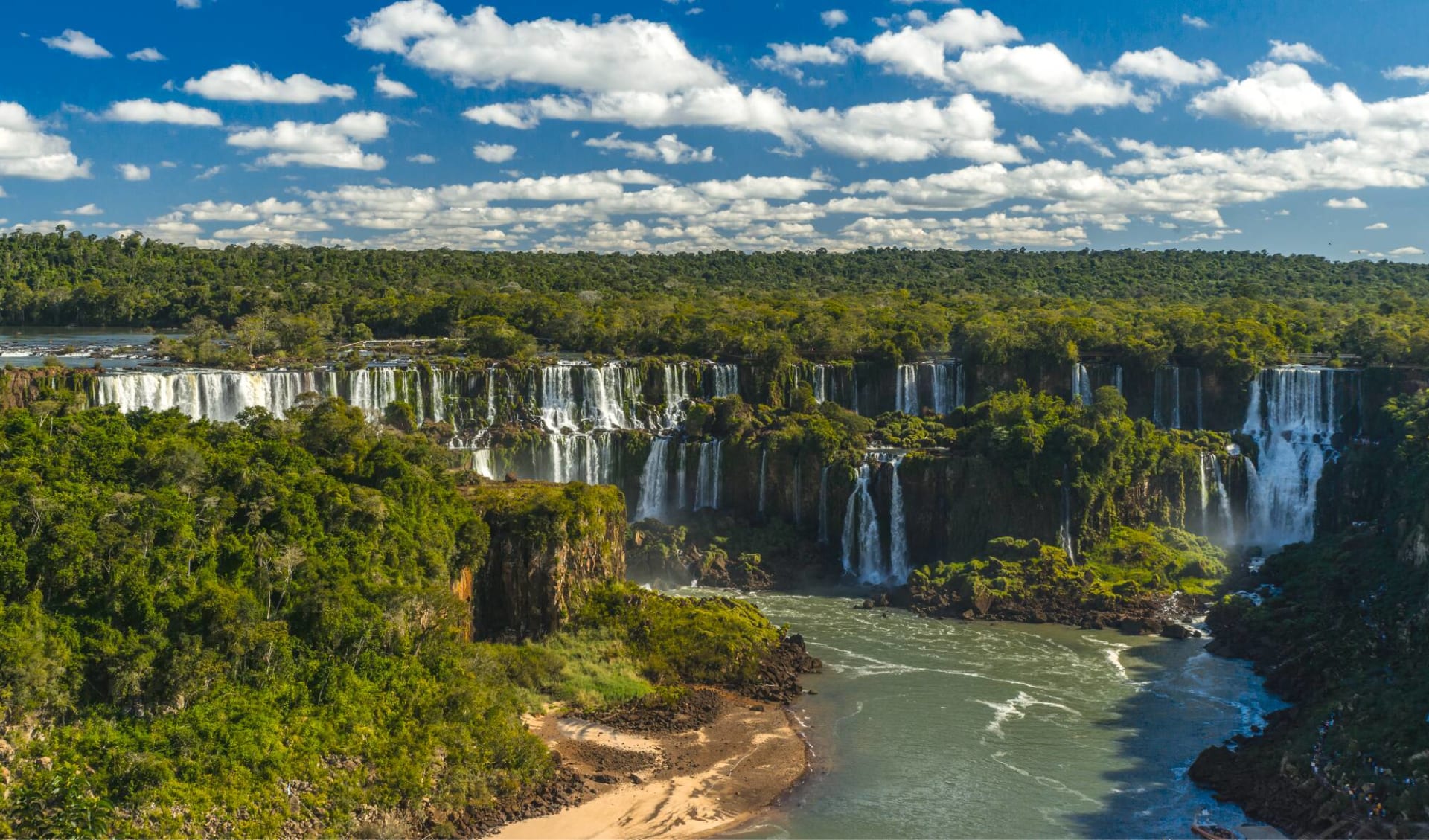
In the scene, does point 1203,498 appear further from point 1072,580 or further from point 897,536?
point 897,536

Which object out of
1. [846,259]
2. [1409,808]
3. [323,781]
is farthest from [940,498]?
[846,259]

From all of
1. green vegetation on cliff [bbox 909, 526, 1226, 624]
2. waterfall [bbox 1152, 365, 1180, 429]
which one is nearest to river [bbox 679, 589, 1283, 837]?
green vegetation on cliff [bbox 909, 526, 1226, 624]

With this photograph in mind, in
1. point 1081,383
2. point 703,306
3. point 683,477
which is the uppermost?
point 703,306

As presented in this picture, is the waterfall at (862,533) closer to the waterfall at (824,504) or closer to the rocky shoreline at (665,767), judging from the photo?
the waterfall at (824,504)

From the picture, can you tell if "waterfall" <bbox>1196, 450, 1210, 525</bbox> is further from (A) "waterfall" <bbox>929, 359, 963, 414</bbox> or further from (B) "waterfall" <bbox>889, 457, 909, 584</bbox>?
(B) "waterfall" <bbox>889, 457, 909, 584</bbox>

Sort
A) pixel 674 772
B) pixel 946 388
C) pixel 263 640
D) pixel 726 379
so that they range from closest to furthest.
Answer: pixel 263 640
pixel 674 772
pixel 726 379
pixel 946 388

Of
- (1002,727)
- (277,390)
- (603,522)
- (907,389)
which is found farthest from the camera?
(907,389)

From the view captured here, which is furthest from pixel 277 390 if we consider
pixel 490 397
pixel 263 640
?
pixel 263 640
